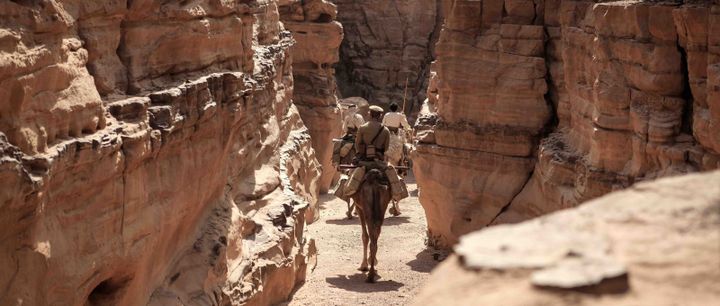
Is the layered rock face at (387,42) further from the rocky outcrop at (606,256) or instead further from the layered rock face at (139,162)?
the rocky outcrop at (606,256)

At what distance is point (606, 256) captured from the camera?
12.1 ft

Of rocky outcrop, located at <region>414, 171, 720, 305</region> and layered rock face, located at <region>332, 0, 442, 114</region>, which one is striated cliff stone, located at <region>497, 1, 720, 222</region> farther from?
layered rock face, located at <region>332, 0, 442, 114</region>

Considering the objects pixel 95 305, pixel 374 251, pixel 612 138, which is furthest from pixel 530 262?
pixel 374 251

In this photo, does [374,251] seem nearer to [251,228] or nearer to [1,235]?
[251,228]

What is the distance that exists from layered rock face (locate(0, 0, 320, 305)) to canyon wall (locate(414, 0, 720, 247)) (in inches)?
107

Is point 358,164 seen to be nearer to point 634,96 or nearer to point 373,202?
point 373,202

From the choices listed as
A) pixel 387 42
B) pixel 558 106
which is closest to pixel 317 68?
pixel 558 106

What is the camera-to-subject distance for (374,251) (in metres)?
14.8

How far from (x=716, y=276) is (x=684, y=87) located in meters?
7.51

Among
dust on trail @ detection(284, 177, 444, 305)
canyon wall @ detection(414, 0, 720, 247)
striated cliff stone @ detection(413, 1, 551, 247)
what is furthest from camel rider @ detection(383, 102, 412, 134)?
striated cliff stone @ detection(413, 1, 551, 247)

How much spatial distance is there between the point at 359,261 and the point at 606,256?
12.6 metres

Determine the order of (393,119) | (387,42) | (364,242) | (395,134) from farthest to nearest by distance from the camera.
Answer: (387,42) < (395,134) < (393,119) < (364,242)

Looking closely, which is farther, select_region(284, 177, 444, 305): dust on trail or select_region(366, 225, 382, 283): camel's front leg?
select_region(366, 225, 382, 283): camel's front leg

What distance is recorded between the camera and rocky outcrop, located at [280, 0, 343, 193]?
71.6 ft
